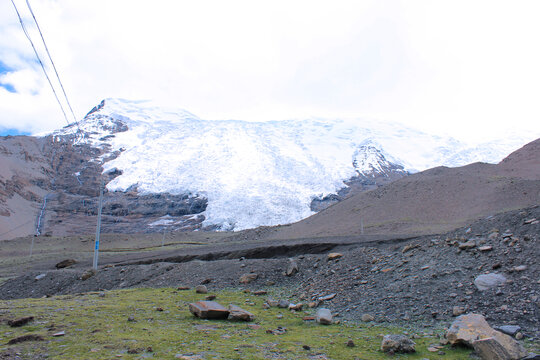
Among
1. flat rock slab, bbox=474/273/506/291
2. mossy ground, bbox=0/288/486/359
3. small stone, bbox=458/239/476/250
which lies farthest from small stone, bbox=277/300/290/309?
small stone, bbox=458/239/476/250

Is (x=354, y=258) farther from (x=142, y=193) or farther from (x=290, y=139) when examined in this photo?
(x=290, y=139)

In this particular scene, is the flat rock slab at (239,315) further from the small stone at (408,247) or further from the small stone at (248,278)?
the small stone at (408,247)

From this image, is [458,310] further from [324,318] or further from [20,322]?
[20,322]

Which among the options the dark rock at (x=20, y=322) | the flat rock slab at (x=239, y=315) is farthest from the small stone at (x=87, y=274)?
the flat rock slab at (x=239, y=315)

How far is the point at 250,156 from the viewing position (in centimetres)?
12125

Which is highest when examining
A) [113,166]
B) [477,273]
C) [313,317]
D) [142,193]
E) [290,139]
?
[290,139]

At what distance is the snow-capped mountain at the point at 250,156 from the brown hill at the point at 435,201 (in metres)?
42.2

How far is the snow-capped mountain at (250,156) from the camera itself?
3994 inches

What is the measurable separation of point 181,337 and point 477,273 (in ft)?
24.7

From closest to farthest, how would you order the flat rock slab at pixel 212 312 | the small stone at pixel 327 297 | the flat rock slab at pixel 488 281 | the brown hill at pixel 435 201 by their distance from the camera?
1. the flat rock slab at pixel 488 281
2. the flat rock slab at pixel 212 312
3. the small stone at pixel 327 297
4. the brown hill at pixel 435 201

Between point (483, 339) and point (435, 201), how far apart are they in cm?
3868

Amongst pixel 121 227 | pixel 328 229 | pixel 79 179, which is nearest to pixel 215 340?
pixel 328 229

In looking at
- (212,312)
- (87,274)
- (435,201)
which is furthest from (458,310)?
(435,201)

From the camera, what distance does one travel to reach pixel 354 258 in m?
14.6
